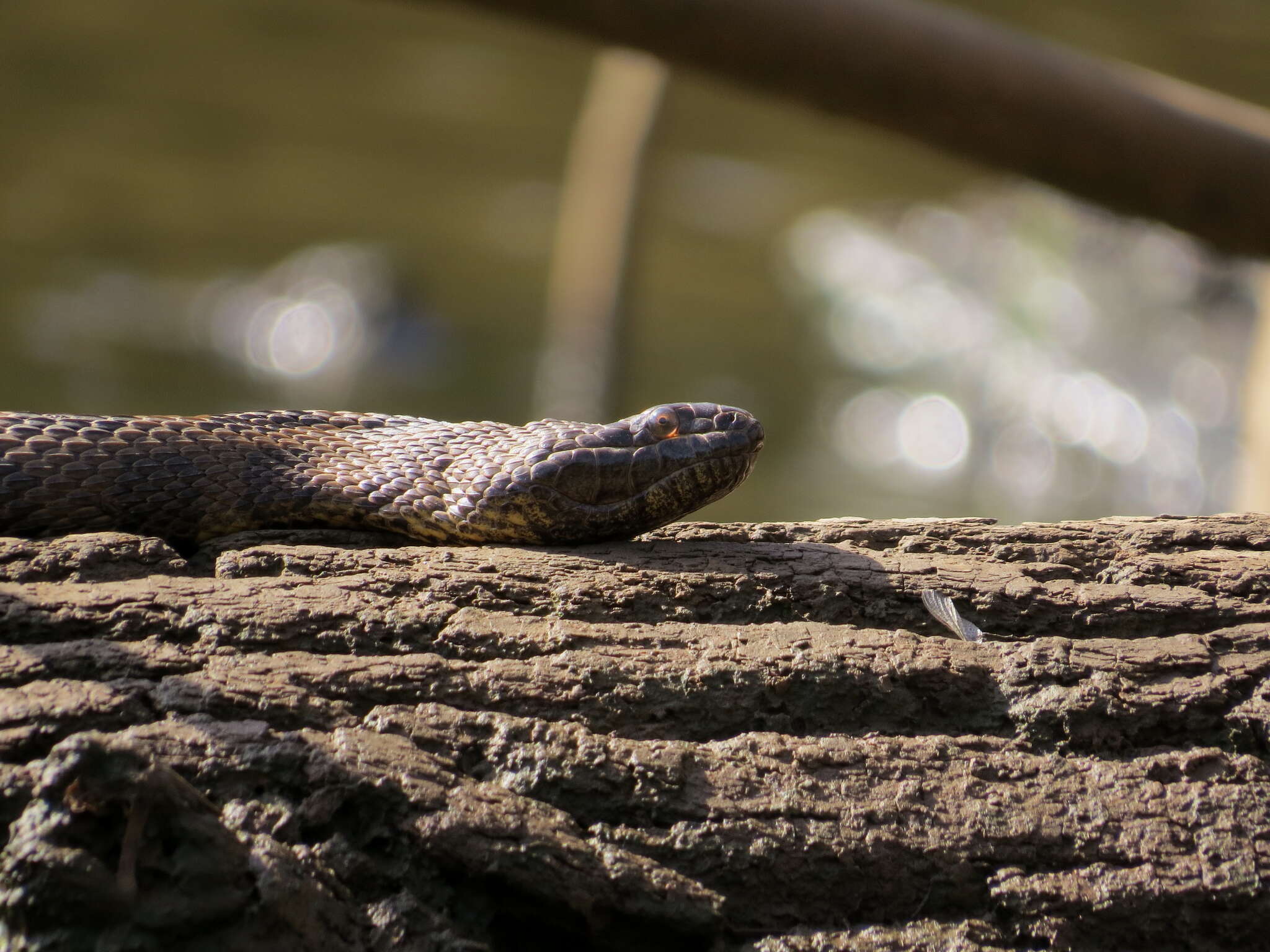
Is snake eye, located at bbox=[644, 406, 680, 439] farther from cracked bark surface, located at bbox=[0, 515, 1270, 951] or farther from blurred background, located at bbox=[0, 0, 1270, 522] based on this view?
blurred background, located at bbox=[0, 0, 1270, 522]

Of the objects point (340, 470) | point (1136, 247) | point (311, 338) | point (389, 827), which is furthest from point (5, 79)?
point (389, 827)

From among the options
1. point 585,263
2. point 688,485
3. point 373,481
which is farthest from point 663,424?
point 585,263

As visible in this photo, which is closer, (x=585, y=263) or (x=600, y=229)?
(x=600, y=229)

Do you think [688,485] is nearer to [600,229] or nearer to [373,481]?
[373,481]

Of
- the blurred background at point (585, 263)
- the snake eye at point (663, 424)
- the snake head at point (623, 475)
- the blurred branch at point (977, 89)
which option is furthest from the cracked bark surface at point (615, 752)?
the blurred background at point (585, 263)

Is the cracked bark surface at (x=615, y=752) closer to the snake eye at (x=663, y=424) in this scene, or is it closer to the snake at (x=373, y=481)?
the snake at (x=373, y=481)

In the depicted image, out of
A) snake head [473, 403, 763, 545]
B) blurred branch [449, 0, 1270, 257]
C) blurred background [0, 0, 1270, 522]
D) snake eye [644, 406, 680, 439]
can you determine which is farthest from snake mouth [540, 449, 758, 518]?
blurred background [0, 0, 1270, 522]
